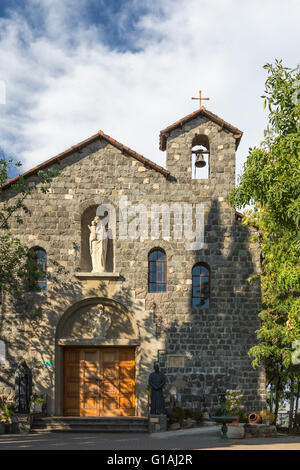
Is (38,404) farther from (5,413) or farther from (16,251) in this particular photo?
(16,251)

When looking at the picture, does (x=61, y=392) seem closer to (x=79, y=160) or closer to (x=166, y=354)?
(x=166, y=354)

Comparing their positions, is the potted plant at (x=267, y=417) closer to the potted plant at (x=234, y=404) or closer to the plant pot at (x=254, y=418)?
the plant pot at (x=254, y=418)

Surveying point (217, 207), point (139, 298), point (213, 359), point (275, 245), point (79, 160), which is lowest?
point (213, 359)

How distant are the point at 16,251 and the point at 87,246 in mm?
3359

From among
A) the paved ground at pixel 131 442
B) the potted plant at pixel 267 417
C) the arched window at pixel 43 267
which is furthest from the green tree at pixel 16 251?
the potted plant at pixel 267 417

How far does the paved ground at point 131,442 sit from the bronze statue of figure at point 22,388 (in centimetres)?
101

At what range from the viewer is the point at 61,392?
1923 cm

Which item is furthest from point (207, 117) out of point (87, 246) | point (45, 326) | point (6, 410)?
point (6, 410)

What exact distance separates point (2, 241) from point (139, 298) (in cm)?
491

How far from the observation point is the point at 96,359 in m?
19.6

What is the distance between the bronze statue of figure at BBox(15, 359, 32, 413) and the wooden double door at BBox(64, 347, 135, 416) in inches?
73.6

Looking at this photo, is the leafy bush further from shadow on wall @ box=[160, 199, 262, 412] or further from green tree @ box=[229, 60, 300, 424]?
green tree @ box=[229, 60, 300, 424]

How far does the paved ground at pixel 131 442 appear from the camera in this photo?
14.1m
